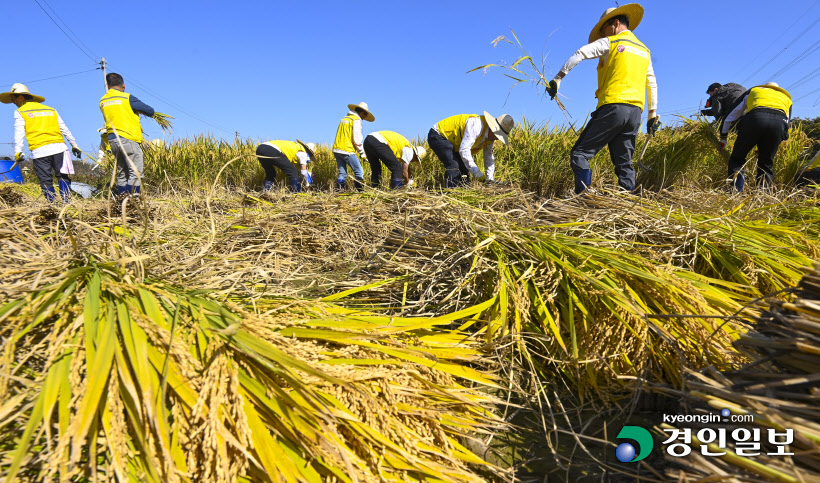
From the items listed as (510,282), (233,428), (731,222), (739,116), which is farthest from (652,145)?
(233,428)

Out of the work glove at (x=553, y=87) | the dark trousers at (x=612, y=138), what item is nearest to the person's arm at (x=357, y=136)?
the work glove at (x=553, y=87)

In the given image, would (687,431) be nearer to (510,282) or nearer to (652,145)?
(510,282)

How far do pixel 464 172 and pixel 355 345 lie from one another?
533cm

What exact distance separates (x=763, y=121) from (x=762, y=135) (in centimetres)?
17

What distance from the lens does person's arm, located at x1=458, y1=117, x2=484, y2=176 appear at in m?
5.21

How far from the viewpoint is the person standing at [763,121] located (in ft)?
13.5

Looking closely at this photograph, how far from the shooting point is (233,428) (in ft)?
2.75

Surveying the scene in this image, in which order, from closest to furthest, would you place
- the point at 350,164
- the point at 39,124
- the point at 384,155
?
the point at 39,124, the point at 384,155, the point at 350,164

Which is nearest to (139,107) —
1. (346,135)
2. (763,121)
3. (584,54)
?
(346,135)

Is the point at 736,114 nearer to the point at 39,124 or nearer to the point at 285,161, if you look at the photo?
the point at 285,161

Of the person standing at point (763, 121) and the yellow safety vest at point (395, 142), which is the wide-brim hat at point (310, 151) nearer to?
the yellow safety vest at point (395, 142)

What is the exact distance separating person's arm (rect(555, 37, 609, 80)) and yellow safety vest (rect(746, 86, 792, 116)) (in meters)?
2.23

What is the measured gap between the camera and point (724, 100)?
511cm

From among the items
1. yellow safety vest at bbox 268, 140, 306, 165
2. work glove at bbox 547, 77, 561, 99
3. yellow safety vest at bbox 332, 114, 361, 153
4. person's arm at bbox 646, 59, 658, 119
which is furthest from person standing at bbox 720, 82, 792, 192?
yellow safety vest at bbox 268, 140, 306, 165
